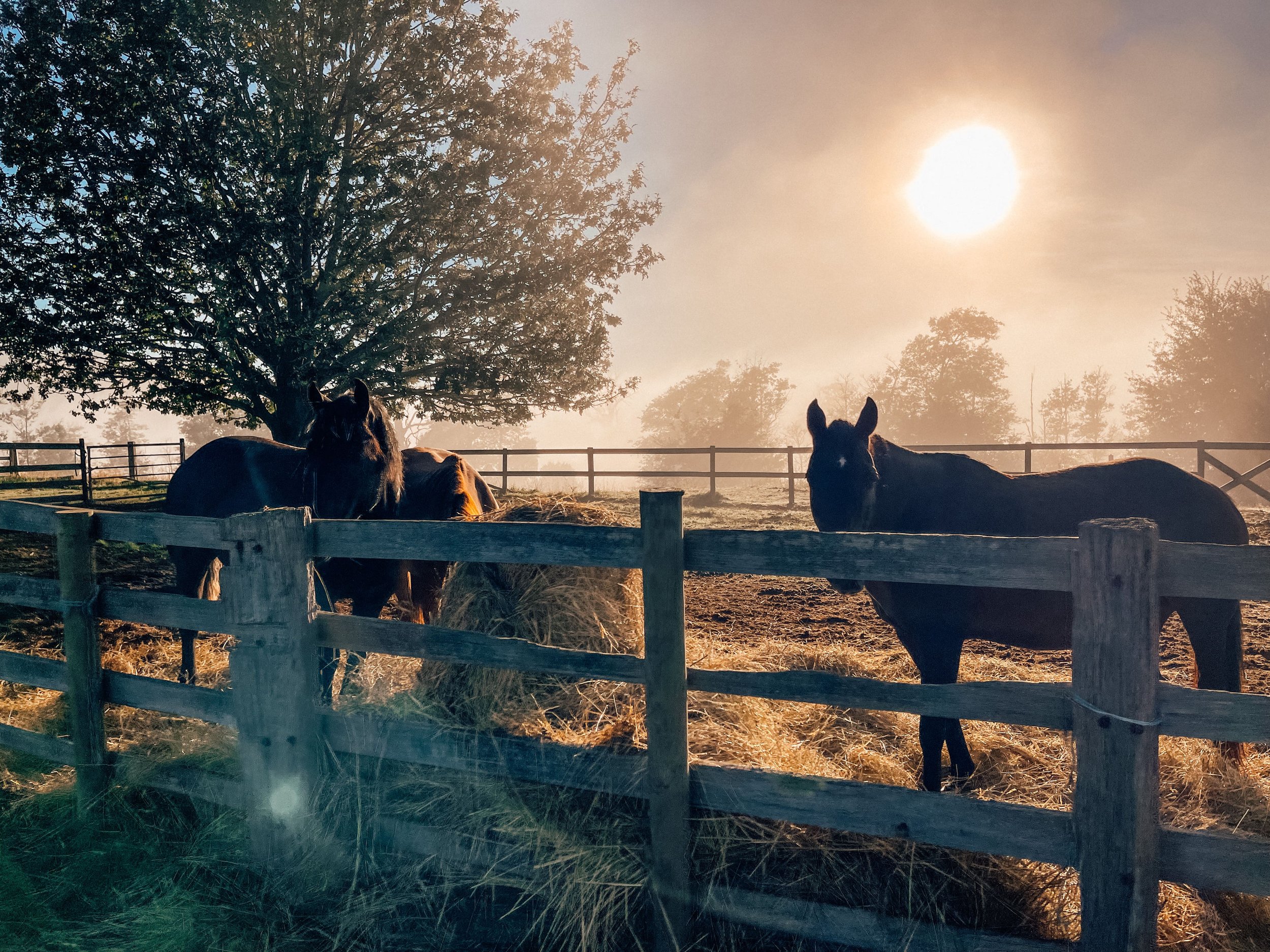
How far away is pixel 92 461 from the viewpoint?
15781mm

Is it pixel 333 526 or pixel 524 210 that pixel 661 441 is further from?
pixel 333 526

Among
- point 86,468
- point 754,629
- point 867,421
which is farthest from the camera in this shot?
point 86,468

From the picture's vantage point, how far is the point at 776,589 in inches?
338

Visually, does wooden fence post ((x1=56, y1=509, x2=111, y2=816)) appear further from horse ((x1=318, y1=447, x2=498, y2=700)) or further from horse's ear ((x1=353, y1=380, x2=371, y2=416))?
horse's ear ((x1=353, y1=380, x2=371, y2=416))

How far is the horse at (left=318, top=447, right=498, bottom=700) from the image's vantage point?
Result: 426 cm

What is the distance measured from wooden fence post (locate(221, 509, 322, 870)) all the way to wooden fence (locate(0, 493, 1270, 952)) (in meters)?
0.01

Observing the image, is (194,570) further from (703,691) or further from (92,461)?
(92,461)

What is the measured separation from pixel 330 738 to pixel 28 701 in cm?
359

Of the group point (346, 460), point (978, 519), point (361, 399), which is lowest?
point (978, 519)

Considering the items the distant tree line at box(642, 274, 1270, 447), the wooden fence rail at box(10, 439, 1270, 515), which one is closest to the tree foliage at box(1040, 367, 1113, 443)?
the distant tree line at box(642, 274, 1270, 447)

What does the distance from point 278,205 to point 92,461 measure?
9.51 meters

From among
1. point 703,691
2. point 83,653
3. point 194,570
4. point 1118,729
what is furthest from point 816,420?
point 194,570

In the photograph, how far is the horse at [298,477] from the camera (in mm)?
3963

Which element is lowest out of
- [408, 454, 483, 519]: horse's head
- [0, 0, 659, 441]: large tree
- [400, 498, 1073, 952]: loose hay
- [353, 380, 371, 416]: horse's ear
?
[400, 498, 1073, 952]: loose hay
